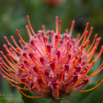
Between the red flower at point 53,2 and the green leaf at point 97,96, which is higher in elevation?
the red flower at point 53,2

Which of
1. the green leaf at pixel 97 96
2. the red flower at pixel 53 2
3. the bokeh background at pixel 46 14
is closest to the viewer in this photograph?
the green leaf at pixel 97 96

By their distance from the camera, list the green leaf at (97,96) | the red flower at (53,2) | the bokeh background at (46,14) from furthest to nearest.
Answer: the red flower at (53,2), the bokeh background at (46,14), the green leaf at (97,96)

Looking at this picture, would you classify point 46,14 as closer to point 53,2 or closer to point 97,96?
point 53,2

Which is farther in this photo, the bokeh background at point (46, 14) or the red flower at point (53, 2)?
the red flower at point (53, 2)

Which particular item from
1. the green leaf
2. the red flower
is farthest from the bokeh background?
the green leaf

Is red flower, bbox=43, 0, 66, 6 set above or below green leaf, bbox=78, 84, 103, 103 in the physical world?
above

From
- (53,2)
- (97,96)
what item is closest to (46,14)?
(53,2)

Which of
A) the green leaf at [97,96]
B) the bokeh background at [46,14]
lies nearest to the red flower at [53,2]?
the bokeh background at [46,14]

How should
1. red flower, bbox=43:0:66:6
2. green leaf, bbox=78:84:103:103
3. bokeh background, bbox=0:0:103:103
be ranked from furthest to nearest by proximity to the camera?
red flower, bbox=43:0:66:6 → bokeh background, bbox=0:0:103:103 → green leaf, bbox=78:84:103:103

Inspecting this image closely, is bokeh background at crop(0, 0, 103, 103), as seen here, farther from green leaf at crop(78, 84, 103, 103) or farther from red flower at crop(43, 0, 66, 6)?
green leaf at crop(78, 84, 103, 103)

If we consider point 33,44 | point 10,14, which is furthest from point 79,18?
point 33,44

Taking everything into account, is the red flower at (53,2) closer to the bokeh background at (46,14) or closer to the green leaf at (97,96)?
the bokeh background at (46,14)

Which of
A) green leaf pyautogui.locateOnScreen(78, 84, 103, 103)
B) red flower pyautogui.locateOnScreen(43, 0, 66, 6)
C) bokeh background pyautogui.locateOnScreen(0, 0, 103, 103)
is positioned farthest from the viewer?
red flower pyautogui.locateOnScreen(43, 0, 66, 6)
